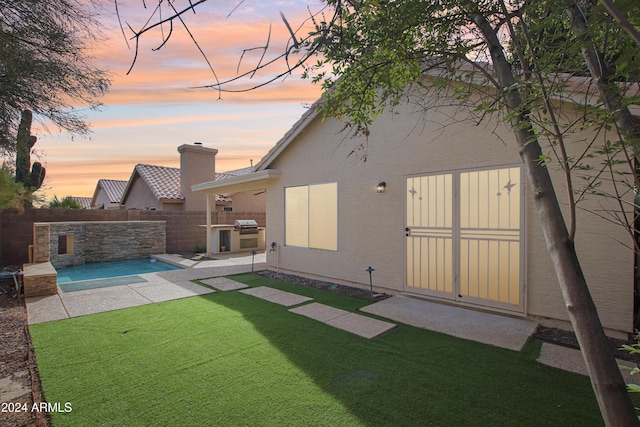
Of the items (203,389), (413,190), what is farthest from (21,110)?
(413,190)

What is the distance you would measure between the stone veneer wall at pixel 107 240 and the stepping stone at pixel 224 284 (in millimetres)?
7249

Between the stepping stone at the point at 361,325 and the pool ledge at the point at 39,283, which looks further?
the pool ledge at the point at 39,283

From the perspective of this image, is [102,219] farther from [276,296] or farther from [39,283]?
[276,296]

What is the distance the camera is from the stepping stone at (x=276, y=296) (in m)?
6.87

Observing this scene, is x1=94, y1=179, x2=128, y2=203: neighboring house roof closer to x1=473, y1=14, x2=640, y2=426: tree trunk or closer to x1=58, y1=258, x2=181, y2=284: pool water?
x1=58, y1=258, x2=181, y2=284: pool water

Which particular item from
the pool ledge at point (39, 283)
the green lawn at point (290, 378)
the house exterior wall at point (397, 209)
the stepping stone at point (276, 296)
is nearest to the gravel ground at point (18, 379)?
the green lawn at point (290, 378)

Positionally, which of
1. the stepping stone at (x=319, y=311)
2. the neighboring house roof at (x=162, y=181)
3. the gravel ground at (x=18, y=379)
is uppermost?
the neighboring house roof at (x=162, y=181)

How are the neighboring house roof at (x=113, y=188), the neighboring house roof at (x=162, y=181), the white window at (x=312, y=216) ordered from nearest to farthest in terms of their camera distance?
the white window at (x=312, y=216)
the neighboring house roof at (x=162, y=181)
the neighboring house roof at (x=113, y=188)

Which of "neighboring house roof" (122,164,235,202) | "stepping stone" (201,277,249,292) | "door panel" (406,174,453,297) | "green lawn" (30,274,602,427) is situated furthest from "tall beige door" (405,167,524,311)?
"neighboring house roof" (122,164,235,202)

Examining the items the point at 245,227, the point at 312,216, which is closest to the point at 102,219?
the point at 245,227

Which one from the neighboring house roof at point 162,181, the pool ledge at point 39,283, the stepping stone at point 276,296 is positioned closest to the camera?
the stepping stone at point 276,296

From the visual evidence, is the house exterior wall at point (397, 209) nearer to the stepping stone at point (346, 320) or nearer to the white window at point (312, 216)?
the white window at point (312, 216)

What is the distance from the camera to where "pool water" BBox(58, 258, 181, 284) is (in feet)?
35.9

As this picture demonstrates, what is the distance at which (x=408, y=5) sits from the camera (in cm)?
288
